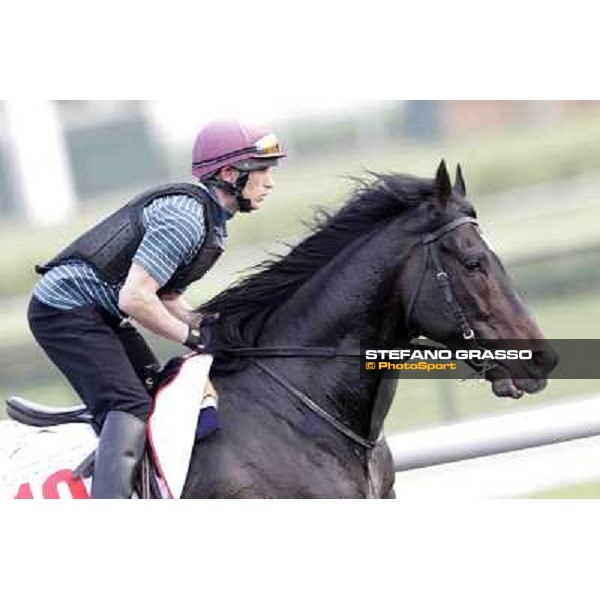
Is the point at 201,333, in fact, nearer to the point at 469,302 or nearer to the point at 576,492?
the point at 469,302

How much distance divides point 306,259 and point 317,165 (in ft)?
24.3

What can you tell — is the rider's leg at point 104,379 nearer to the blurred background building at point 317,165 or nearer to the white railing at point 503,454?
the white railing at point 503,454

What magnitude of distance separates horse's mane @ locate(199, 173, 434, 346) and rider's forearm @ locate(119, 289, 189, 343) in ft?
0.78

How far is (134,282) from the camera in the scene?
3623 mm

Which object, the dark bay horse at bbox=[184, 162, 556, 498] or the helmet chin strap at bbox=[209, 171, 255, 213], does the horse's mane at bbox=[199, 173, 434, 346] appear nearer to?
the dark bay horse at bbox=[184, 162, 556, 498]

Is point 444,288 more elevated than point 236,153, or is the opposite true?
point 236,153

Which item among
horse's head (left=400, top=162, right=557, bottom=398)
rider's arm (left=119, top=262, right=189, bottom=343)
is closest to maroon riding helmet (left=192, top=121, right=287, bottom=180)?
rider's arm (left=119, top=262, right=189, bottom=343)

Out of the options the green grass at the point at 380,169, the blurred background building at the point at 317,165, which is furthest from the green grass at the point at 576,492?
the green grass at the point at 380,169

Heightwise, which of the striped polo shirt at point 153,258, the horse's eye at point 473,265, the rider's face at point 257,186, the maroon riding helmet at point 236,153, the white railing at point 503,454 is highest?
the maroon riding helmet at point 236,153

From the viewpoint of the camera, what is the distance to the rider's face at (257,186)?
12.5 feet

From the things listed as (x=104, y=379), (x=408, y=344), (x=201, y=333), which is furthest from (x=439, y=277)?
(x=104, y=379)

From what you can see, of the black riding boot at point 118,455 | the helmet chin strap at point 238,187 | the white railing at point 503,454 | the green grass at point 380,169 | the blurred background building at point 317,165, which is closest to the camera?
the black riding boot at point 118,455

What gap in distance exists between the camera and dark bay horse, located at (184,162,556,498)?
3.69m

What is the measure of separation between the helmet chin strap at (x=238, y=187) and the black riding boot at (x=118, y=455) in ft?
2.27
